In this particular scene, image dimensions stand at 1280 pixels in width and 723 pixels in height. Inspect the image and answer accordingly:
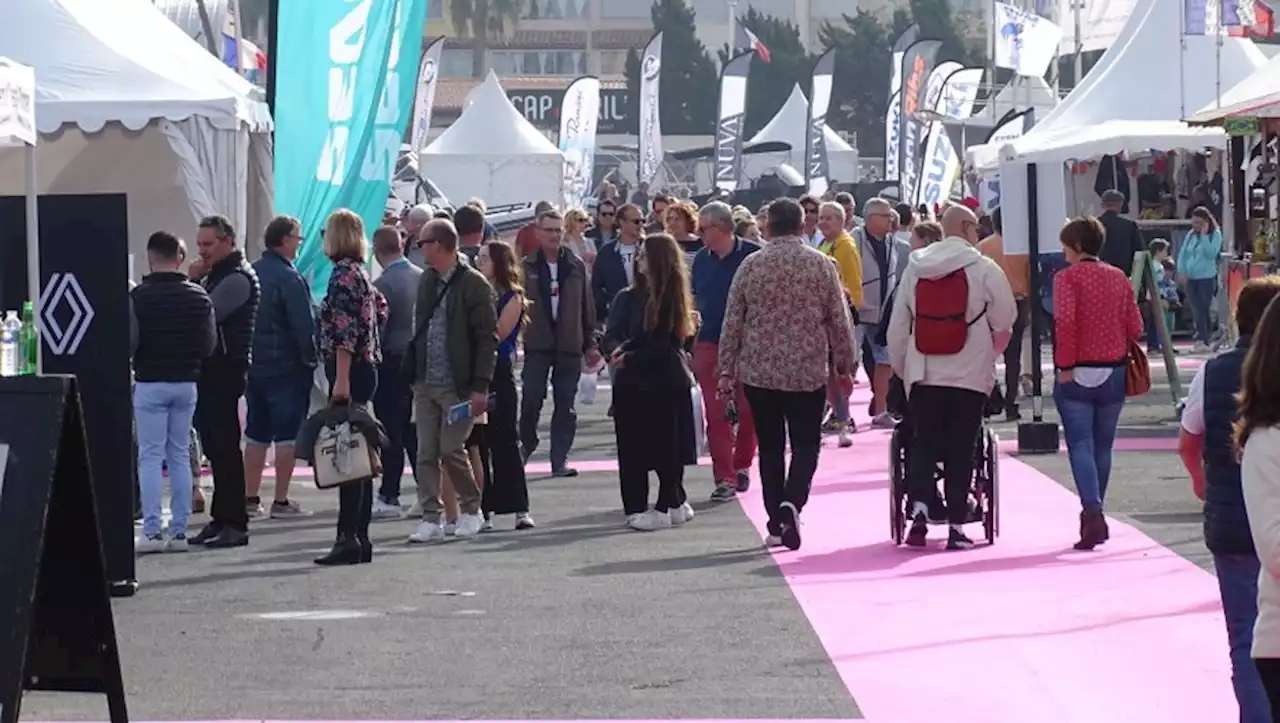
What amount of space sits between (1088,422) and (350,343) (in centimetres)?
358

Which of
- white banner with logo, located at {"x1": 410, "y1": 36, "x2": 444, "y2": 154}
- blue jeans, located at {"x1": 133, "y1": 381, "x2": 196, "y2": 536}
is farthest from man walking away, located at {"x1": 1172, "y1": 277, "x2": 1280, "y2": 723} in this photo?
white banner with logo, located at {"x1": 410, "y1": 36, "x2": 444, "y2": 154}

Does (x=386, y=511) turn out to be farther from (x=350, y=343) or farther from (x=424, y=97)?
(x=424, y=97)

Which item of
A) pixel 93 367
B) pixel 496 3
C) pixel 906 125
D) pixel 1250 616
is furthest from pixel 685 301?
pixel 496 3

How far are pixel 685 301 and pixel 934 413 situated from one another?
185cm

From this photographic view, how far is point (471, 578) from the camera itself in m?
11.2

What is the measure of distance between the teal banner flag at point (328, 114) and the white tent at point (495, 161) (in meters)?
28.9

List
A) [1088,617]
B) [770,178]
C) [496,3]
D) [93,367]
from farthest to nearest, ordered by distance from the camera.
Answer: [496,3], [770,178], [93,367], [1088,617]

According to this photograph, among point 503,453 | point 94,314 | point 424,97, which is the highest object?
point 424,97

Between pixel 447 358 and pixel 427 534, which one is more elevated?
pixel 447 358

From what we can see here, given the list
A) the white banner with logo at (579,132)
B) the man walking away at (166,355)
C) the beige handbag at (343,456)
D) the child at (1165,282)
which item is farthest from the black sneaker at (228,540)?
the white banner with logo at (579,132)

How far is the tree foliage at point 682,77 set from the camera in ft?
335

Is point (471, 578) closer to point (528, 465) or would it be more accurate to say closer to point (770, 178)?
point (528, 465)

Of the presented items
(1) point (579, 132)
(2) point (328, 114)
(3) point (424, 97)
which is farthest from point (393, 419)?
(1) point (579, 132)

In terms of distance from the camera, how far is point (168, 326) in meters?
11.9
